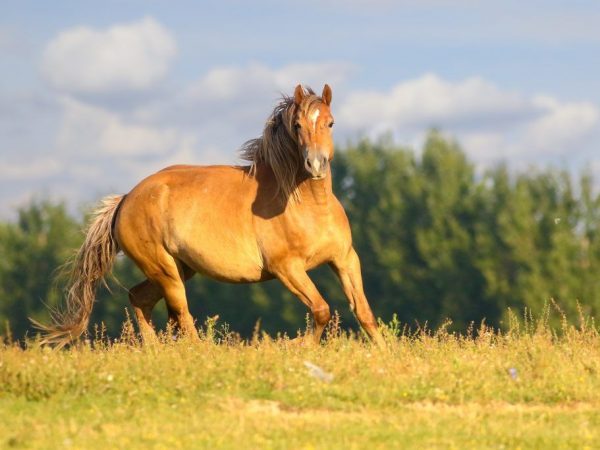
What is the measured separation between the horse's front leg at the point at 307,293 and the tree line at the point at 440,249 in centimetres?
4173

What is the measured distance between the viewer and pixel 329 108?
1143 centimetres

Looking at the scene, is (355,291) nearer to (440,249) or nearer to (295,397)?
(295,397)

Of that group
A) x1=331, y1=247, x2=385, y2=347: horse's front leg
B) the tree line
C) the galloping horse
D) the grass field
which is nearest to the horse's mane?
the galloping horse

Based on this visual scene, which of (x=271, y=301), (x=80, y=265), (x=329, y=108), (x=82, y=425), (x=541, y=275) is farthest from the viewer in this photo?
(x=271, y=301)

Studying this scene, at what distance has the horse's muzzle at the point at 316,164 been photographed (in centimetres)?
1078

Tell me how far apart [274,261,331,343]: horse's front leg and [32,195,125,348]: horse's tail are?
2892 mm

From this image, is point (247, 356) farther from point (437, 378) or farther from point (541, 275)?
point (541, 275)

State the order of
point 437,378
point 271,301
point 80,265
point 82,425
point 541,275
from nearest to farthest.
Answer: point 82,425
point 437,378
point 80,265
point 541,275
point 271,301

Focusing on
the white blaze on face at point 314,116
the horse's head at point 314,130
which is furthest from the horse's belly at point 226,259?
the white blaze on face at point 314,116

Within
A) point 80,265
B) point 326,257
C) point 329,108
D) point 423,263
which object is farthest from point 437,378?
point 423,263

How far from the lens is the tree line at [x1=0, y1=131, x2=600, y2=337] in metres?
56.4

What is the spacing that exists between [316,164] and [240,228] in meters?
1.63

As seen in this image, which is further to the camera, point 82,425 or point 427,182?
point 427,182

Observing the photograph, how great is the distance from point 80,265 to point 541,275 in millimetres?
45148
